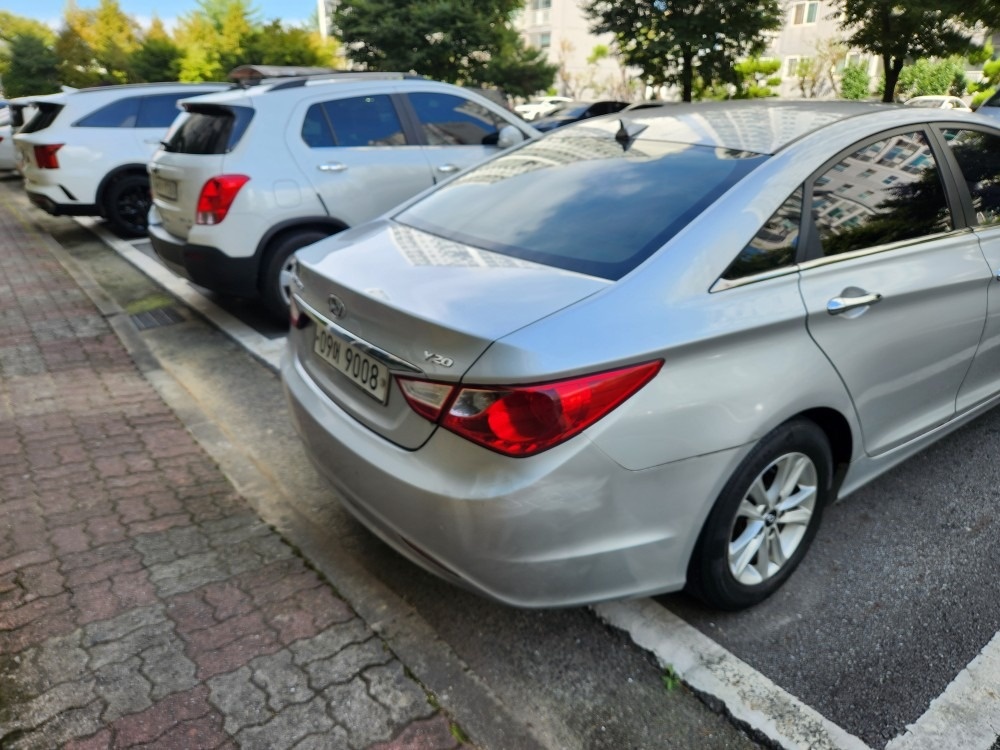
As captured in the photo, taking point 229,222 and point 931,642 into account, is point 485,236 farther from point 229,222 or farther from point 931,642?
A: point 229,222

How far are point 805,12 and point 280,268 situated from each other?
144ft

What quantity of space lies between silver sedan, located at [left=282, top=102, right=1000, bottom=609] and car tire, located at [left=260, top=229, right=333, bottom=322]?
231 centimetres

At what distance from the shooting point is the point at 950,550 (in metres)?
2.99

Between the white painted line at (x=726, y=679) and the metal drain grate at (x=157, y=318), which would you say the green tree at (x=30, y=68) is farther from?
the white painted line at (x=726, y=679)

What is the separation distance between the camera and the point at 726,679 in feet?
7.68

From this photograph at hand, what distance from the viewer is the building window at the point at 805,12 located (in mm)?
40438

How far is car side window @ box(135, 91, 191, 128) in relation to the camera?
8883 mm

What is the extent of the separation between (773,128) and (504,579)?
1881 mm

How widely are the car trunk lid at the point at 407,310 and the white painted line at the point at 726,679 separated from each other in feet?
3.41

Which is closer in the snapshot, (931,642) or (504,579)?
(504,579)

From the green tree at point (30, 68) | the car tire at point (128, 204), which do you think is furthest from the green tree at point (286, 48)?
the car tire at point (128, 204)

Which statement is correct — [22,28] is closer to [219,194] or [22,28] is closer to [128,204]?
[128,204]

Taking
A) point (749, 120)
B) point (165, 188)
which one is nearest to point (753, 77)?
point (165, 188)

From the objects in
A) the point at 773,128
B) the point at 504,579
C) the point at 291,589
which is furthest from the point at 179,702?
A: the point at 773,128
